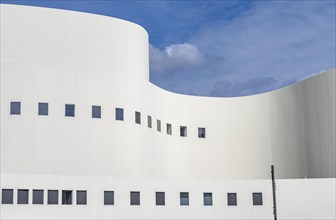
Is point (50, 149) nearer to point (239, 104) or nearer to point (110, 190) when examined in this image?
point (110, 190)

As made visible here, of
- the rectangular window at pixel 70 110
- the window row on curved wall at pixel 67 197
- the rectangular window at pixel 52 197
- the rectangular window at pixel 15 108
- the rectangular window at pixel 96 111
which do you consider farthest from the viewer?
the rectangular window at pixel 96 111

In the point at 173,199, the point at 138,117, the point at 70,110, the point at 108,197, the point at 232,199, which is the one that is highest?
the point at 70,110

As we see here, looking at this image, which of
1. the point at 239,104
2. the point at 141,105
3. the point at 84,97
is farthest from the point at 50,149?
the point at 239,104

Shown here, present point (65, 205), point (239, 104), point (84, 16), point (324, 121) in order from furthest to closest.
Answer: point (239, 104), point (324, 121), point (84, 16), point (65, 205)

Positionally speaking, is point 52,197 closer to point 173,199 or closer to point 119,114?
point 173,199

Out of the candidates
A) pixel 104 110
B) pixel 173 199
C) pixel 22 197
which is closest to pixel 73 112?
pixel 104 110

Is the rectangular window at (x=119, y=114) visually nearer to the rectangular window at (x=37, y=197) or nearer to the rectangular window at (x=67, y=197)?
the rectangular window at (x=67, y=197)

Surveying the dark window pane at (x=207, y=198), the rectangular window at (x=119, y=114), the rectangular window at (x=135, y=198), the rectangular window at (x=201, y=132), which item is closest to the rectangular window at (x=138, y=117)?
the rectangular window at (x=119, y=114)

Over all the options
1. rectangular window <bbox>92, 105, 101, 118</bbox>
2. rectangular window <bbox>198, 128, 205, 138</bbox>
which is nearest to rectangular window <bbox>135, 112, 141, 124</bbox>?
rectangular window <bbox>92, 105, 101, 118</bbox>

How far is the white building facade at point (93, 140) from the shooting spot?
3800cm

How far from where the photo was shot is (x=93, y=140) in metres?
41.3

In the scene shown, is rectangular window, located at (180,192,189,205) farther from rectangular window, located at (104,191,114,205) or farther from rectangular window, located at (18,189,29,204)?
rectangular window, located at (18,189,29,204)

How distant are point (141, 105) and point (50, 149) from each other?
309 inches

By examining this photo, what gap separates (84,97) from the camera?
4169 centimetres
